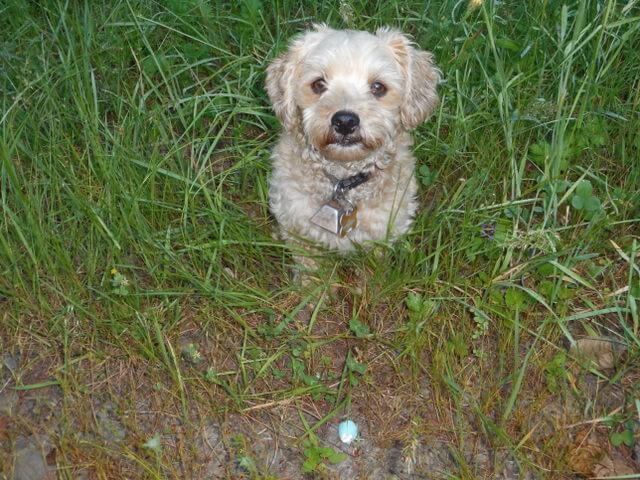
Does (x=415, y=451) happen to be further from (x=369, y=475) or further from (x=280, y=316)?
(x=280, y=316)

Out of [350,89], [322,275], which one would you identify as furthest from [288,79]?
[322,275]

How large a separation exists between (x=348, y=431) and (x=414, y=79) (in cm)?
187

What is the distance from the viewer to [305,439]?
3156mm

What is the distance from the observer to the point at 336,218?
12.0 ft

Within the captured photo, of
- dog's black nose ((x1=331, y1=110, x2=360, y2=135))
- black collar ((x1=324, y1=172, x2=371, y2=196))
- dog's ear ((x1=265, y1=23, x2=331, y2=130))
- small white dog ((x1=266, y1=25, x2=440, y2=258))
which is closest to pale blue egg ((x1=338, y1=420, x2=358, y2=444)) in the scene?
small white dog ((x1=266, y1=25, x2=440, y2=258))

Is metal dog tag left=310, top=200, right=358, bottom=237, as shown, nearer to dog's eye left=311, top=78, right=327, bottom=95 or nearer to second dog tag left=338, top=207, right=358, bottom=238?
second dog tag left=338, top=207, right=358, bottom=238

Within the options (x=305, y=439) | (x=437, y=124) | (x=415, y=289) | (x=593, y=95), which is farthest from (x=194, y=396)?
(x=593, y=95)

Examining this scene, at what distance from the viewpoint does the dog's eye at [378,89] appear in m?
3.55

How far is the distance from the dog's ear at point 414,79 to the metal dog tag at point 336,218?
556 mm

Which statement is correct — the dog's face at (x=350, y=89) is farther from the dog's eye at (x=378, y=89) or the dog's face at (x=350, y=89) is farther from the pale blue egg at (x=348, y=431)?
the pale blue egg at (x=348, y=431)

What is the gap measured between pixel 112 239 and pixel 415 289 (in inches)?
62.5

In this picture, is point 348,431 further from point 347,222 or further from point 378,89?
point 378,89

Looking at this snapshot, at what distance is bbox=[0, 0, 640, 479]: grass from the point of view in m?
3.17

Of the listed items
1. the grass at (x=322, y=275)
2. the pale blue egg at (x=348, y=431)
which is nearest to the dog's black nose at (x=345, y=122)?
the grass at (x=322, y=275)
